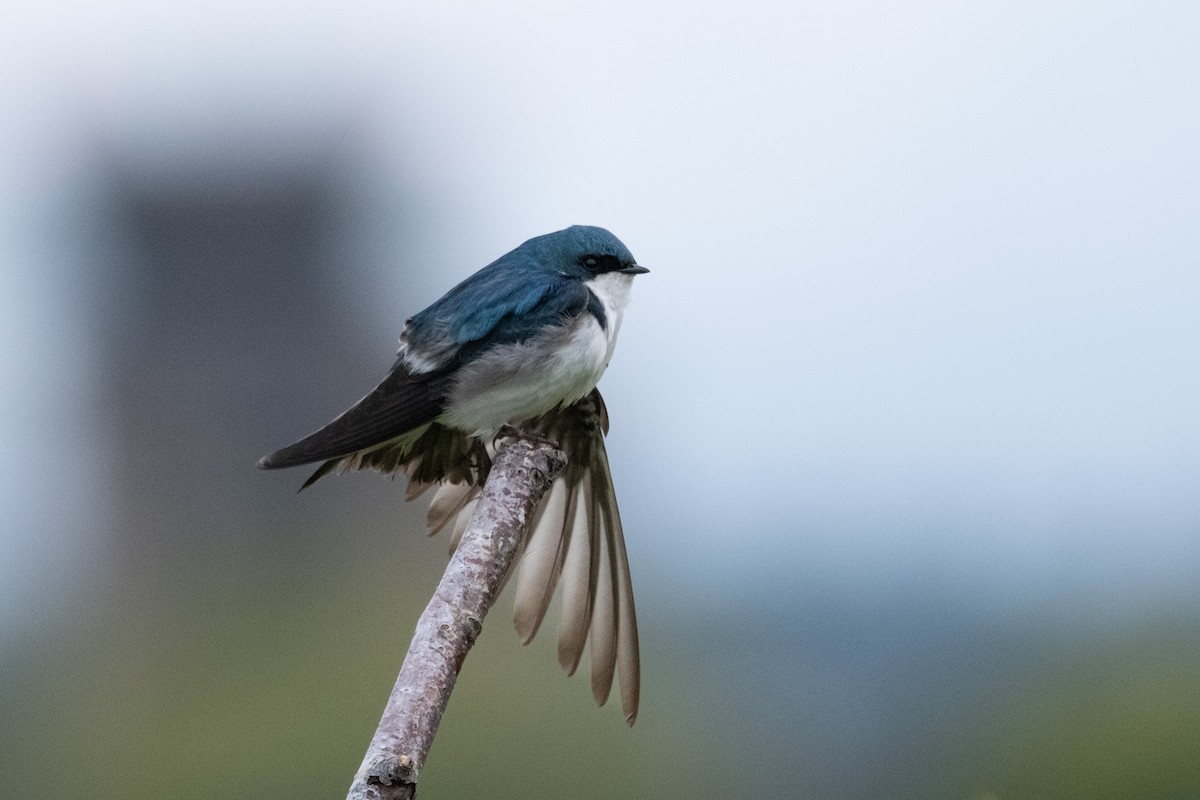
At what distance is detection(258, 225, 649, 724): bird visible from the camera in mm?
2582

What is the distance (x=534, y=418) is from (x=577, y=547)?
28 cm

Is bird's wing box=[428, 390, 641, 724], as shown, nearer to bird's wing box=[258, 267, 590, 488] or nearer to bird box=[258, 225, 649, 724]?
bird box=[258, 225, 649, 724]

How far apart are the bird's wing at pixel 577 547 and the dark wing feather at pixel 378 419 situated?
293 mm

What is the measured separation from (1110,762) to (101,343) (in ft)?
51.9

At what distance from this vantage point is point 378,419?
2516mm

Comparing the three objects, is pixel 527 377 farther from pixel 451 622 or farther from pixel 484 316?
pixel 451 622

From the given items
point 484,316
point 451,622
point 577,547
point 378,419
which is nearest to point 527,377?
point 484,316

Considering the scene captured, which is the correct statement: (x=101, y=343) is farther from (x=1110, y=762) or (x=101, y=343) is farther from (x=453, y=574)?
(x=453, y=574)

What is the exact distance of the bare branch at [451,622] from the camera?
140 centimetres

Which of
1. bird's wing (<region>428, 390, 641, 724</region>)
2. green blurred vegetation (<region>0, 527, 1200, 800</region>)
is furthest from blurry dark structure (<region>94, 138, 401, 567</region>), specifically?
bird's wing (<region>428, 390, 641, 724</region>)

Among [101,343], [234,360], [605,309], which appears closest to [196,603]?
[234,360]

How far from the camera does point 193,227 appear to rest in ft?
64.6

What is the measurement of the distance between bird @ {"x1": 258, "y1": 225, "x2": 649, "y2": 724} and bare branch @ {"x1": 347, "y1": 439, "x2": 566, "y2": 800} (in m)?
0.28

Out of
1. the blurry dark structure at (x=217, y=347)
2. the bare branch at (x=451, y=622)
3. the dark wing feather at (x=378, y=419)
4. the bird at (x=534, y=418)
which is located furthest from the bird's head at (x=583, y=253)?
the blurry dark structure at (x=217, y=347)
